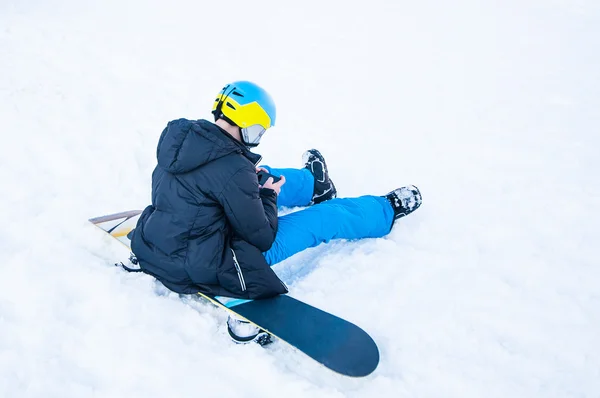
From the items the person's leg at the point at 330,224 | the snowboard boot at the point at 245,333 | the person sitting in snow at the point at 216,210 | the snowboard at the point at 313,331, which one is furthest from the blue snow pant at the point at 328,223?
the snowboard boot at the point at 245,333

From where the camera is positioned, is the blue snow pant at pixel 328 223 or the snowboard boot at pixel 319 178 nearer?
the blue snow pant at pixel 328 223

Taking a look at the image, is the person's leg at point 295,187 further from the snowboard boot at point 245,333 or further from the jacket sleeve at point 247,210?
the snowboard boot at point 245,333

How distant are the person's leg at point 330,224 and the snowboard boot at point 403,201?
2.4 inches

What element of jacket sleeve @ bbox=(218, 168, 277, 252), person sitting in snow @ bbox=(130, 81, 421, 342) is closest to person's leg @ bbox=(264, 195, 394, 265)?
person sitting in snow @ bbox=(130, 81, 421, 342)

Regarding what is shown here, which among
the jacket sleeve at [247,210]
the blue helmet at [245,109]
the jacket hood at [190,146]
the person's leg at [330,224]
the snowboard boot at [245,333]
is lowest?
the snowboard boot at [245,333]

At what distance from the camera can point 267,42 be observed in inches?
309

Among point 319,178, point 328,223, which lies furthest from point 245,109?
point 319,178

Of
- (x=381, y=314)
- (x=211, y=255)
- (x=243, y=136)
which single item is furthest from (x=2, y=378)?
(x=381, y=314)

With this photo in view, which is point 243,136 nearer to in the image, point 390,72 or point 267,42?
point 390,72

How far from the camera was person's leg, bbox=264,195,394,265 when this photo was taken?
2.96 metres

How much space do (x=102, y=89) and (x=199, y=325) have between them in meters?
4.25

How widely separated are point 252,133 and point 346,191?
1.91 metres

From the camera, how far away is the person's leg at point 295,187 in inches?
146

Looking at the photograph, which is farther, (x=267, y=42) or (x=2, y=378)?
(x=267, y=42)
